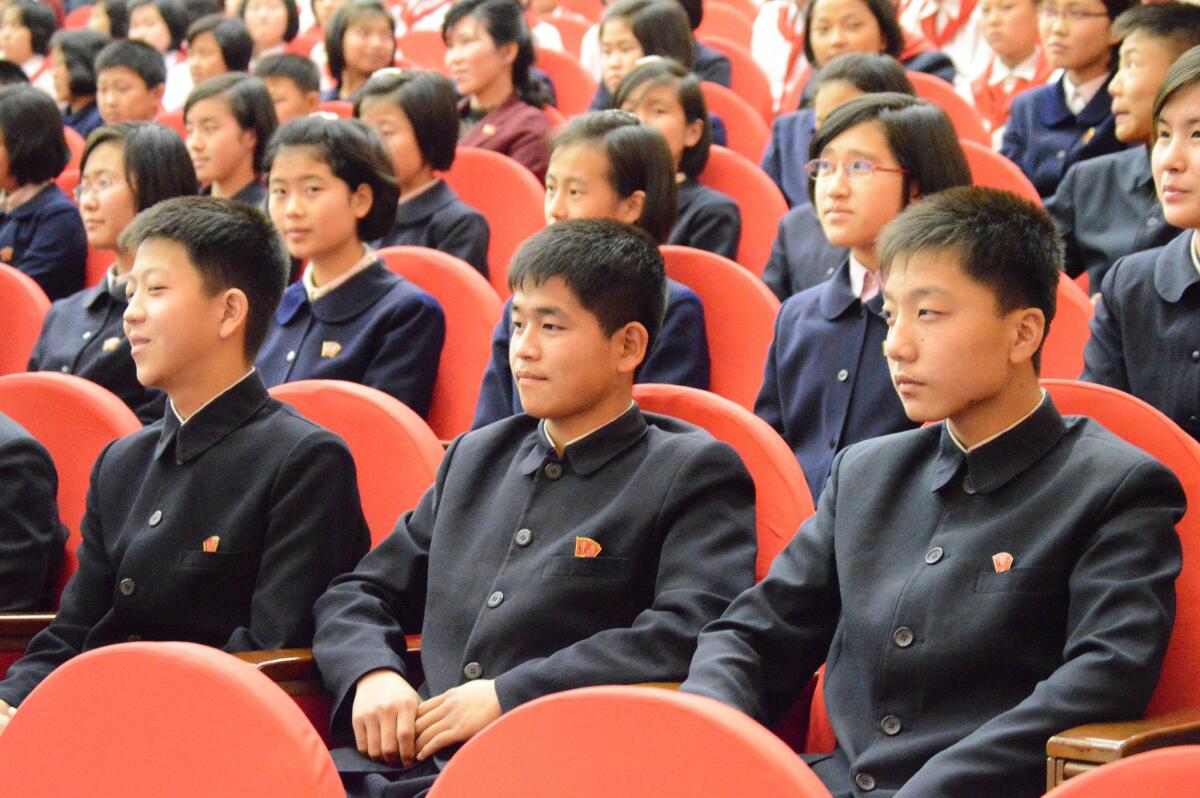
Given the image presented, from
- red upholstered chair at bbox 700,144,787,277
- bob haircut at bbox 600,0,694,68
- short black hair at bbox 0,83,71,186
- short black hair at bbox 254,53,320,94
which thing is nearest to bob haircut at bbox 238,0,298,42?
short black hair at bbox 254,53,320,94

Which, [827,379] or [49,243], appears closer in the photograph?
[827,379]

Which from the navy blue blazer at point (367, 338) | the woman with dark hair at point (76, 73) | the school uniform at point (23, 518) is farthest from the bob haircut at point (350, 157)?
the woman with dark hair at point (76, 73)

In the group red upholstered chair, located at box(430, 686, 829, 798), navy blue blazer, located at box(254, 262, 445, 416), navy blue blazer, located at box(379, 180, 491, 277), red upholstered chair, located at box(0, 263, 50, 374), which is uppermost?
red upholstered chair, located at box(430, 686, 829, 798)

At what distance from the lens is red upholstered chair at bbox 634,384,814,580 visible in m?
2.02

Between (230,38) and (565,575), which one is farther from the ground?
(565,575)

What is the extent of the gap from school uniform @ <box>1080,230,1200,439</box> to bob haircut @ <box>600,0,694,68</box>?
2383 millimetres

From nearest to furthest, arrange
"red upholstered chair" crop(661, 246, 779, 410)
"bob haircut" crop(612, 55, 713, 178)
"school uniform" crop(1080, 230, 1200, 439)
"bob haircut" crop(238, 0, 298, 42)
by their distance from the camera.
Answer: "school uniform" crop(1080, 230, 1200, 439)
"red upholstered chair" crop(661, 246, 779, 410)
"bob haircut" crop(612, 55, 713, 178)
"bob haircut" crop(238, 0, 298, 42)

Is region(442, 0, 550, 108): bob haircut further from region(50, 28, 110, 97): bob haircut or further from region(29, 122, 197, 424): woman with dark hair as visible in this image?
region(50, 28, 110, 97): bob haircut

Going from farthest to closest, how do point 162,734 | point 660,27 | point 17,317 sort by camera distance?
point 660,27, point 17,317, point 162,734

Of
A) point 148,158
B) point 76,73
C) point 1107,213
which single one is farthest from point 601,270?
point 76,73

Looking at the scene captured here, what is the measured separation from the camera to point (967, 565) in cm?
164

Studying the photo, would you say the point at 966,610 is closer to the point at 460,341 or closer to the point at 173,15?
the point at 460,341

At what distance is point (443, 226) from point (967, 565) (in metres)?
2.16

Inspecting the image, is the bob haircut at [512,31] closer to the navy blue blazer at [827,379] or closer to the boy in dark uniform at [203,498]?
the navy blue blazer at [827,379]
